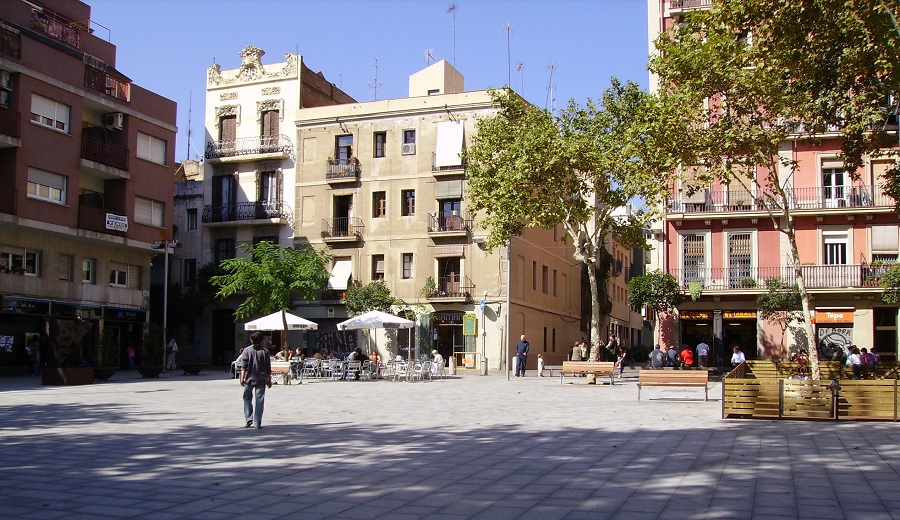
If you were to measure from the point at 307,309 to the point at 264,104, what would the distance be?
39.6 feet

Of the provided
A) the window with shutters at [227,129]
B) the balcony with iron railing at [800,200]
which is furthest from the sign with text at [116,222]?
the balcony with iron railing at [800,200]

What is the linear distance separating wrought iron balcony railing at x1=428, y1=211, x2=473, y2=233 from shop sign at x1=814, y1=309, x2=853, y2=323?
17000mm

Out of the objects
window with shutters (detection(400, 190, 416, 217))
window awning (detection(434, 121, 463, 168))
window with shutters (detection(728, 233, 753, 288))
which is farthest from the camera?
window with shutters (detection(400, 190, 416, 217))

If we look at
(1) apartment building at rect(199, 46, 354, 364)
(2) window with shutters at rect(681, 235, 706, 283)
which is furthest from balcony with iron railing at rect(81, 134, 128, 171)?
(2) window with shutters at rect(681, 235, 706, 283)

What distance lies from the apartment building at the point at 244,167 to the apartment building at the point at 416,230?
1152 millimetres

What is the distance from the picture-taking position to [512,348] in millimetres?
44562

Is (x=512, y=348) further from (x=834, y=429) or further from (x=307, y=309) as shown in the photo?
(x=834, y=429)

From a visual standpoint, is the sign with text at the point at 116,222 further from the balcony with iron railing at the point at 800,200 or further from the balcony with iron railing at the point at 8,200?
the balcony with iron railing at the point at 800,200

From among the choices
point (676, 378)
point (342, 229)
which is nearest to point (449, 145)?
point (342, 229)

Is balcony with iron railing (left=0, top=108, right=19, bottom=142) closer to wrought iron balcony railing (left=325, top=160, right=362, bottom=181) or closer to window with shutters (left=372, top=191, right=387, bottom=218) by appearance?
wrought iron balcony railing (left=325, top=160, right=362, bottom=181)

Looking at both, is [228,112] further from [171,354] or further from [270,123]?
[171,354]

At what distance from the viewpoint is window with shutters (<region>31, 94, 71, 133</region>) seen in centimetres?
3556

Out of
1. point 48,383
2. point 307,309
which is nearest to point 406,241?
point 307,309

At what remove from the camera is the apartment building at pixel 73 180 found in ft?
114
